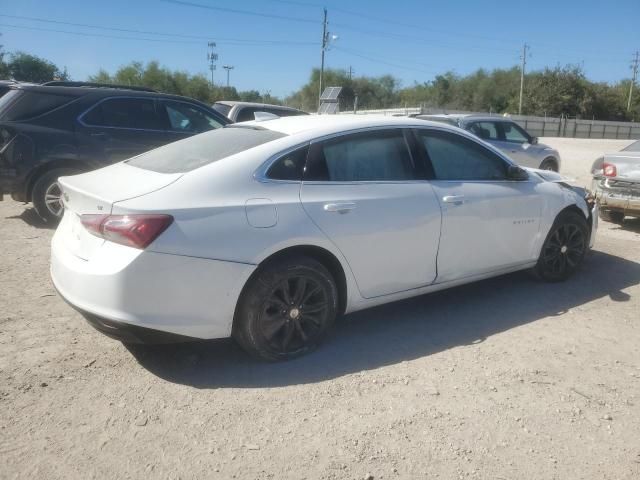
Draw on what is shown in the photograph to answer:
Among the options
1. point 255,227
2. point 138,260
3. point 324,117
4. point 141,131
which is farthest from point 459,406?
point 141,131

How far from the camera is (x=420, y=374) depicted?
3.47 m

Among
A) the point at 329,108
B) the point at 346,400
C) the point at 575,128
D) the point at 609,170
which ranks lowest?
the point at 346,400

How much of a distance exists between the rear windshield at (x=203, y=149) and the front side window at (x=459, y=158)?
50.1 inches

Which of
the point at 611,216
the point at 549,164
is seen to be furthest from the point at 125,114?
the point at 549,164

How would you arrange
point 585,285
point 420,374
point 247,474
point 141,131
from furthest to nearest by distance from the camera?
point 141,131
point 585,285
point 420,374
point 247,474

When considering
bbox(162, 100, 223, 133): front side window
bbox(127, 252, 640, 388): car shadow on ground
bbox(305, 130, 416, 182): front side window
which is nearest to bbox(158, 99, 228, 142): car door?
bbox(162, 100, 223, 133): front side window

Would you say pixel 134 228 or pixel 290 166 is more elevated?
pixel 290 166

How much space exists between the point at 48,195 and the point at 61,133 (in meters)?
0.81

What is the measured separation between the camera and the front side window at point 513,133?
12.2m

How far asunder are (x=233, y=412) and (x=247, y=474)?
20.6 inches

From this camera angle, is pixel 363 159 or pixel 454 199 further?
pixel 454 199

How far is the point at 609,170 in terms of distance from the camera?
26.0 feet

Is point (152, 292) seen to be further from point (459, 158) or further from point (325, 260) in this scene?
point (459, 158)

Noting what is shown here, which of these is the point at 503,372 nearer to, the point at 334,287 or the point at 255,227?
the point at 334,287
